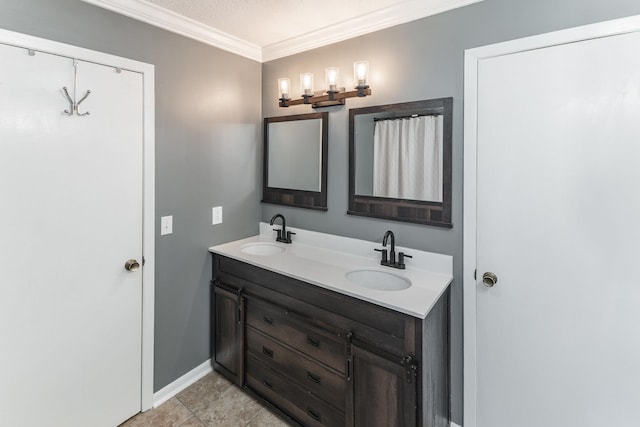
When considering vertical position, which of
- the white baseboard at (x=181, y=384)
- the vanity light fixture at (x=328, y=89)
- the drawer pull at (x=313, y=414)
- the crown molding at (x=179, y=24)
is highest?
the crown molding at (x=179, y=24)

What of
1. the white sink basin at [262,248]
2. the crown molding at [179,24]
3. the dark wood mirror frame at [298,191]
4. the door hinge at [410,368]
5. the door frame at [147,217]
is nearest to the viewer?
the door hinge at [410,368]

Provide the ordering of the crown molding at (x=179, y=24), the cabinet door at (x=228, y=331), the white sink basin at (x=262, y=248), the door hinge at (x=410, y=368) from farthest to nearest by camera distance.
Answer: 1. the white sink basin at (x=262, y=248)
2. the cabinet door at (x=228, y=331)
3. the crown molding at (x=179, y=24)
4. the door hinge at (x=410, y=368)

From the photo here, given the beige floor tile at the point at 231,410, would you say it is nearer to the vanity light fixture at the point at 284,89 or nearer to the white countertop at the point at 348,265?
the white countertop at the point at 348,265

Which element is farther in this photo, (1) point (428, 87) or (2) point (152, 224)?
(2) point (152, 224)

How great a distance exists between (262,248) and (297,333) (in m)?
0.88

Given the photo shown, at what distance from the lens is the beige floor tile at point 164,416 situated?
1.87 metres

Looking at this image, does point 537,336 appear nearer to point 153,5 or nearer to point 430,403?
point 430,403

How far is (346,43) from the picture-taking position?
210cm

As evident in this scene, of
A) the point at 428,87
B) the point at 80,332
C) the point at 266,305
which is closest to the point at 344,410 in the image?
the point at 266,305

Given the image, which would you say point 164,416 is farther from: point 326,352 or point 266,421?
point 326,352

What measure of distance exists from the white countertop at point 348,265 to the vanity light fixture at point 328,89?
94 centimetres

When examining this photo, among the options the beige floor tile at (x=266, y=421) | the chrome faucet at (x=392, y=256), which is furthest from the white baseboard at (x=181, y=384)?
the chrome faucet at (x=392, y=256)

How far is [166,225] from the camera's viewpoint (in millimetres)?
2021

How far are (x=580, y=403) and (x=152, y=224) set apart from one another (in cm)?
245
